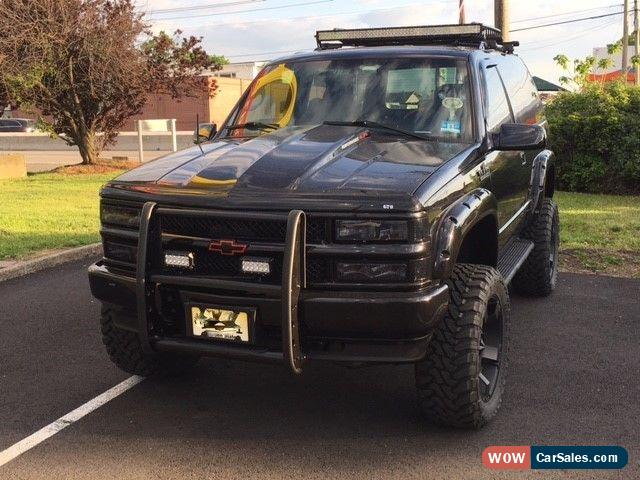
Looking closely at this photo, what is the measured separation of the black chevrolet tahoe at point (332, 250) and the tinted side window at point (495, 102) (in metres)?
0.13

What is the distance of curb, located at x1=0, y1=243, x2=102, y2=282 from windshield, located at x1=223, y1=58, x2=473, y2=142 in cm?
332

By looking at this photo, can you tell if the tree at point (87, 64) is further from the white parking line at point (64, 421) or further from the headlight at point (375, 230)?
the headlight at point (375, 230)

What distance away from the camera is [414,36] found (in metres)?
5.29

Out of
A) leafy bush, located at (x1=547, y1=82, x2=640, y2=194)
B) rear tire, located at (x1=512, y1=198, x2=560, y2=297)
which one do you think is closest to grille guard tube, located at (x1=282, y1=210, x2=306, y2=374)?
rear tire, located at (x1=512, y1=198, x2=560, y2=297)

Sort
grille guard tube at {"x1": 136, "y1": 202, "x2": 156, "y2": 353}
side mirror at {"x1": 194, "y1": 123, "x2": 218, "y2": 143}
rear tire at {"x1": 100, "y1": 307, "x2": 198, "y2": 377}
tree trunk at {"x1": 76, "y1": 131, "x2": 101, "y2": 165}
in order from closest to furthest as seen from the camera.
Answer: grille guard tube at {"x1": 136, "y1": 202, "x2": 156, "y2": 353}
rear tire at {"x1": 100, "y1": 307, "x2": 198, "y2": 377}
side mirror at {"x1": 194, "y1": 123, "x2": 218, "y2": 143}
tree trunk at {"x1": 76, "y1": 131, "x2": 101, "y2": 165}

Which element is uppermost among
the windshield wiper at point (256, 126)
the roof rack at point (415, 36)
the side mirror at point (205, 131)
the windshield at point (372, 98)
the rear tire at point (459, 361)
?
the roof rack at point (415, 36)

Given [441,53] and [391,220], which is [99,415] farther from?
[441,53]

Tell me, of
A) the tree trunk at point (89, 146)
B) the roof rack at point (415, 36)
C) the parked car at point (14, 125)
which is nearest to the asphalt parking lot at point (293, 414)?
the roof rack at point (415, 36)

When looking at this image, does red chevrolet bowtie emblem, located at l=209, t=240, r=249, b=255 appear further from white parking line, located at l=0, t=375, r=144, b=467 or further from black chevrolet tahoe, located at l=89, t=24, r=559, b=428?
white parking line, located at l=0, t=375, r=144, b=467

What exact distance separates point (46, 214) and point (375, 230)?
8.12 meters

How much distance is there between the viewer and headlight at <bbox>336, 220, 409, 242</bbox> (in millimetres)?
3088

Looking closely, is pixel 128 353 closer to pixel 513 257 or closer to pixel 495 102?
pixel 513 257

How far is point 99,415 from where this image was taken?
3.88 meters

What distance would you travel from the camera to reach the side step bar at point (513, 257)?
4.65 metres
